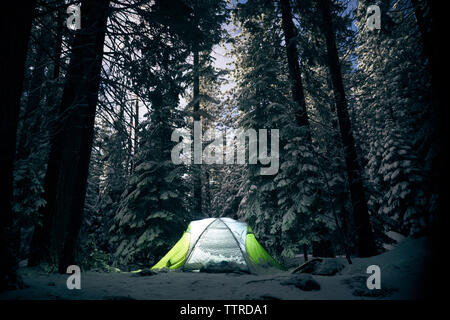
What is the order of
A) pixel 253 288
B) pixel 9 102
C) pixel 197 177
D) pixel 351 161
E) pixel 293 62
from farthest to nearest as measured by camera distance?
pixel 197 177 → pixel 293 62 → pixel 351 161 → pixel 253 288 → pixel 9 102

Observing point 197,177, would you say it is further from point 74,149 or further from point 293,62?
point 293,62

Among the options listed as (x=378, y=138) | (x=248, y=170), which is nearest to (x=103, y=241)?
(x=248, y=170)

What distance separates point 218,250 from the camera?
717 cm

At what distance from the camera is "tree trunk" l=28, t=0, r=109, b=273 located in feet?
16.7

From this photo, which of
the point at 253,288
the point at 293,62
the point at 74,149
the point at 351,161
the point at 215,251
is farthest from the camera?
the point at 293,62

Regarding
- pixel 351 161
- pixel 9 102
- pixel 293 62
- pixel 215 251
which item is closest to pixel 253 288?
pixel 215 251

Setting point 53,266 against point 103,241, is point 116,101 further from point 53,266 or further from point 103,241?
point 103,241

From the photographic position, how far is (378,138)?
12539 mm

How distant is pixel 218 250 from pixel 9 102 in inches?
247

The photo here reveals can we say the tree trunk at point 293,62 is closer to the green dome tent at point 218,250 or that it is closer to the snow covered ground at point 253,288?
the green dome tent at point 218,250

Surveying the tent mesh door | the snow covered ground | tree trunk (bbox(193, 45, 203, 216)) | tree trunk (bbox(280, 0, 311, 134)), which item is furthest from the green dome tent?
tree trunk (bbox(280, 0, 311, 134))

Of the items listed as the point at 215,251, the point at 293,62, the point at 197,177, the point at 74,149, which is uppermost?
the point at 293,62

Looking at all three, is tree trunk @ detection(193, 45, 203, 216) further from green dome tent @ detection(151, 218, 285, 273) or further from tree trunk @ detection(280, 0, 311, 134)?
tree trunk @ detection(280, 0, 311, 134)
